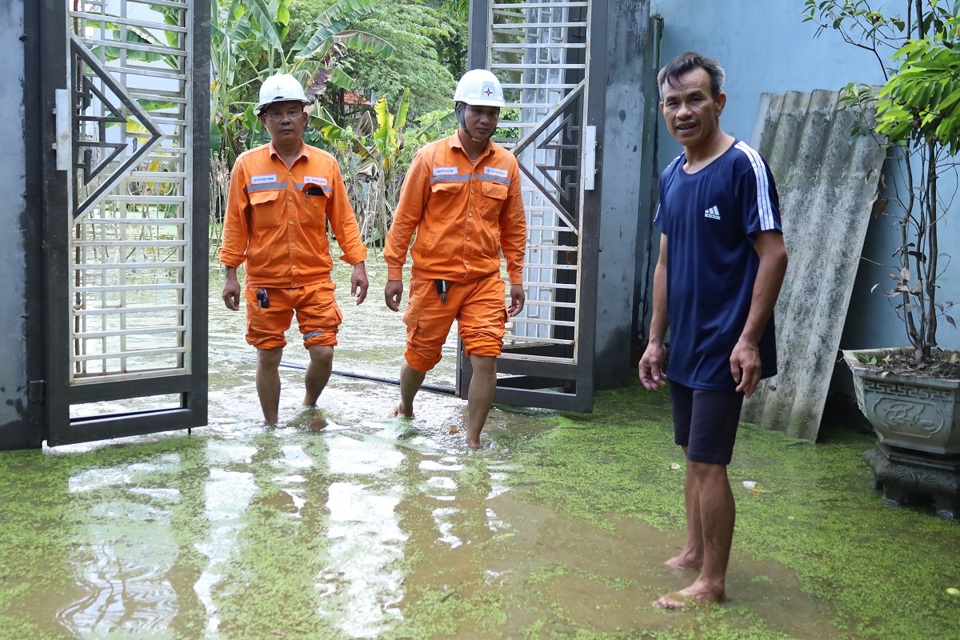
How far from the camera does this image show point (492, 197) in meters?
5.46

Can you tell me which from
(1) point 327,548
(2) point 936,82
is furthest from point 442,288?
(2) point 936,82

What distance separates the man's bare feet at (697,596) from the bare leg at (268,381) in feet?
10.0

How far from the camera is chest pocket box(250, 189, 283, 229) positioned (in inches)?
219

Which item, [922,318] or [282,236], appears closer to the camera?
[922,318]

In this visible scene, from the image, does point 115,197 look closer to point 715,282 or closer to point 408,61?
point 715,282

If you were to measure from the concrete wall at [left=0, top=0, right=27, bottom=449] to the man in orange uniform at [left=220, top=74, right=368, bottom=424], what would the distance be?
3.64 ft

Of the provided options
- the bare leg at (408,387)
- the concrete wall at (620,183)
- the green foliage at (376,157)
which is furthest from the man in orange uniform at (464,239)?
the green foliage at (376,157)

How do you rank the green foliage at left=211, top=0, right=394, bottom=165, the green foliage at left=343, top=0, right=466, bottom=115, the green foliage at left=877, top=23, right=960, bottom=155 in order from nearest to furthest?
the green foliage at left=877, top=23, right=960, bottom=155, the green foliage at left=211, top=0, right=394, bottom=165, the green foliage at left=343, top=0, right=466, bottom=115

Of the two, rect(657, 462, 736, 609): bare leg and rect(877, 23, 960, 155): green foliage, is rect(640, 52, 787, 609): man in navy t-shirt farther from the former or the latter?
rect(877, 23, 960, 155): green foliage

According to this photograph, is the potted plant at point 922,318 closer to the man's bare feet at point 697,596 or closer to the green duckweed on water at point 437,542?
the green duckweed on water at point 437,542

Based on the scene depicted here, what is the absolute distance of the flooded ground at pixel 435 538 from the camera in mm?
3197

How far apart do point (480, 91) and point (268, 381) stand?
2066 millimetres

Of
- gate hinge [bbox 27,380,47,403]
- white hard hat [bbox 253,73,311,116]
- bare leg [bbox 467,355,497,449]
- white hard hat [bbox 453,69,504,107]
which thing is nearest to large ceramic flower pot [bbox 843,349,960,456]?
bare leg [bbox 467,355,497,449]

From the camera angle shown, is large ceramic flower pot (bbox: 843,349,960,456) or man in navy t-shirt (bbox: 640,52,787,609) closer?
man in navy t-shirt (bbox: 640,52,787,609)
